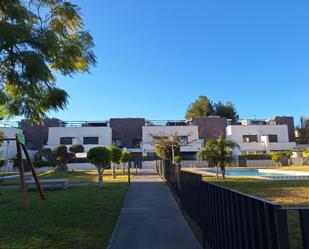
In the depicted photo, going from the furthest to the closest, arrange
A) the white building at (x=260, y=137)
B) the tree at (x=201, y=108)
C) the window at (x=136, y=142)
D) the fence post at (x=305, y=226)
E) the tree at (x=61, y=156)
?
1. the tree at (x=201, y=108)
2. the window at (x=136, y=142)
3. the white building at (x=260, y=137)
4. the tree at (x=61, y=156)
5. the fence post at (x=305, y=226)

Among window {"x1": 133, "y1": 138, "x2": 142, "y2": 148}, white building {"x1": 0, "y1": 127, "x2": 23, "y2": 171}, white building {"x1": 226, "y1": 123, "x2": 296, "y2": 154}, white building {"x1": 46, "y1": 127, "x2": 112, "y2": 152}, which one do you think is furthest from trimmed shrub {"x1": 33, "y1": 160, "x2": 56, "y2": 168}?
white building {"x1": 226, "y1": 123, "x2": 296, "y2": 154}

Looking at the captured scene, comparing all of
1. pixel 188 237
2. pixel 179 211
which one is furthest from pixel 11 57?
pixel 179 211

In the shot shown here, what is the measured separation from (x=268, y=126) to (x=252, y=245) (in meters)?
62.4

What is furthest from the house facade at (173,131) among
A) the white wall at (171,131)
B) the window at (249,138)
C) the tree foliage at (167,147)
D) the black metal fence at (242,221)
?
the black metal fence at (242,221)

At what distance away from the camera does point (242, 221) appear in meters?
3.96

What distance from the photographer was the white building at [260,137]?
60969mm

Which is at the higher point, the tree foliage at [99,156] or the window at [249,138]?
the window at [249,138]

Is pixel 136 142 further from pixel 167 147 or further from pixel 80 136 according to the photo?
pixel 167 147

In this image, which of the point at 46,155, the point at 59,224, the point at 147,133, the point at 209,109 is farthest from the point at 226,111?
the point at 59,224

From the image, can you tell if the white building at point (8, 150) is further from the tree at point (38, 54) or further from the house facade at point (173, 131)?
the tree at point (38, 54)

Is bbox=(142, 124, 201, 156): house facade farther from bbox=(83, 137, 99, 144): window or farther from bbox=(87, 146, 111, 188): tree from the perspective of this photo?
bbox=(87, 146, 111, 188): tree

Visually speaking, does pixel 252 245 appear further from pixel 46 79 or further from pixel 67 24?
pixel 67 24

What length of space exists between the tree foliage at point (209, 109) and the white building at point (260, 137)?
2079 centimetres

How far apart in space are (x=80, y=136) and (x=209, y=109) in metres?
34.5
